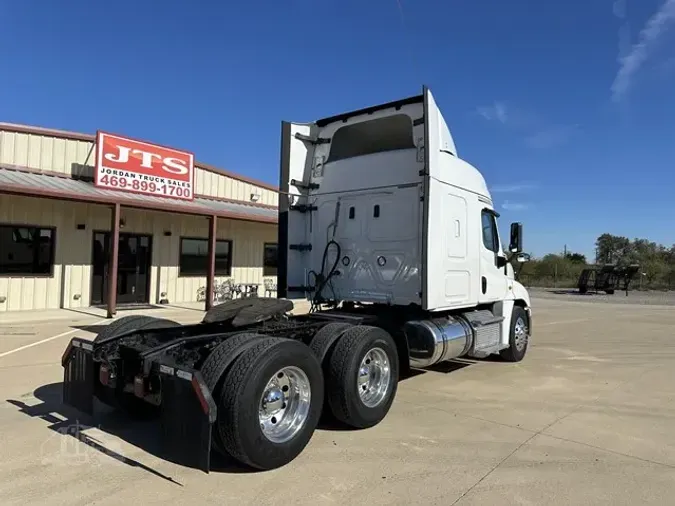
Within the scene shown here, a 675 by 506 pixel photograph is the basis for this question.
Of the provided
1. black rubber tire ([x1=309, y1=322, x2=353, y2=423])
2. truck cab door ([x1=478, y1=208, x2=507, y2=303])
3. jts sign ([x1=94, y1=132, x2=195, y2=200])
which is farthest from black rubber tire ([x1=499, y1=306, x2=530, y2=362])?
jts sign ([x1=94, y1=132, x2=195, y2=200])

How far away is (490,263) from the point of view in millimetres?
7586

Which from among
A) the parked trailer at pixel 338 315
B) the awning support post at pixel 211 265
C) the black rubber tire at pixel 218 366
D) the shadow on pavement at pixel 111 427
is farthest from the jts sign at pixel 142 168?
the black rubber tire at pixel 218 366

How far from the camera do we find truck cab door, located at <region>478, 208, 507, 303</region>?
7.34 m

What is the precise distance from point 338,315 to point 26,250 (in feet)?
35.0

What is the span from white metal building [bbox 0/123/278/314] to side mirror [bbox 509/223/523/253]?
31.3 feet

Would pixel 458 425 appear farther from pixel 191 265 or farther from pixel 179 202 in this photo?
pixel 191 265

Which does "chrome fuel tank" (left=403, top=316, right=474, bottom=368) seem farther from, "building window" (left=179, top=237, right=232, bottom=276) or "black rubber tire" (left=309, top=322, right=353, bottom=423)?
"building window" (left=179, top=237, right=232, bottom=276)

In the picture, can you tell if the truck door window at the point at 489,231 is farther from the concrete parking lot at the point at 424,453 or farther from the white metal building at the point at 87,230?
the white metal building at the point at 87,230

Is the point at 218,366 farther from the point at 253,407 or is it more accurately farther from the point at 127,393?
the point at 127,393

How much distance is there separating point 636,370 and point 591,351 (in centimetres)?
177

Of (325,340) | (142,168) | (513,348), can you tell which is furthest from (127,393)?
(142,168)

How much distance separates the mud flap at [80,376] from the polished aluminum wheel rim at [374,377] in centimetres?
248

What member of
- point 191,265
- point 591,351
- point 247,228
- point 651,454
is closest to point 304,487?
point 651,454

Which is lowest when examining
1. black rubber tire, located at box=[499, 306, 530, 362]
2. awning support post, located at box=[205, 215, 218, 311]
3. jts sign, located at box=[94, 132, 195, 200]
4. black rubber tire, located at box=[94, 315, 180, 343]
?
black rubber tire, located at box=[499, 306, 530, 362]
